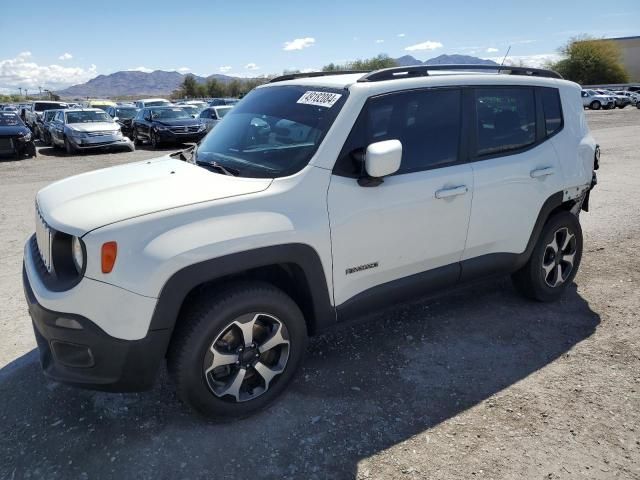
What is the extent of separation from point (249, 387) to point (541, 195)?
8.61 ft

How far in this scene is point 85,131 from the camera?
16.5 m

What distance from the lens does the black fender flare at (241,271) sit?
8.04 feet

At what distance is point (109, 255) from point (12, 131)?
638 inches

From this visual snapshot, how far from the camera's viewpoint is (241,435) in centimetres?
277

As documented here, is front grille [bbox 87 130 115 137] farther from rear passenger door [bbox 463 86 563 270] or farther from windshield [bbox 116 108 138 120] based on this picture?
rear passenger door [bbox 463 86 563 270]

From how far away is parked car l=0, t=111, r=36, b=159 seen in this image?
15391mm

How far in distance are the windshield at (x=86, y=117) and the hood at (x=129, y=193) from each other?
53.0 ft

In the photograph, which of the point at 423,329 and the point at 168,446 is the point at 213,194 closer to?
the point at 168,446

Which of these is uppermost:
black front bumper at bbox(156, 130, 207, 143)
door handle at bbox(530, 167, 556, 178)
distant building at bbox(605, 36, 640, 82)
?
distant building at bbox(605, 36, 640, 82)

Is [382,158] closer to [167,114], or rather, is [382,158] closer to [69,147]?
[69,147]

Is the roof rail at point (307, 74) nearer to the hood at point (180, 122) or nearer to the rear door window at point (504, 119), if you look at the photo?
the rear door window at point (504, 119)

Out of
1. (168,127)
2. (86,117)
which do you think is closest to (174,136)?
(168,127)

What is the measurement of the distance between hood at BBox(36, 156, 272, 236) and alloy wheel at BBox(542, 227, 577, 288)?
103 inches

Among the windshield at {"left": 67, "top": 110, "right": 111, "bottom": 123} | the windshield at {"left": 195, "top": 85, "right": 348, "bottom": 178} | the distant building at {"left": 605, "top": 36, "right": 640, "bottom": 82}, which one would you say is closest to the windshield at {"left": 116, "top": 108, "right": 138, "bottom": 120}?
the windshield at {"left": 67, "top": 110, "right": 111, "bottom": 123}
